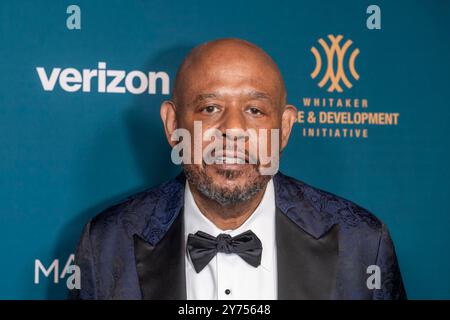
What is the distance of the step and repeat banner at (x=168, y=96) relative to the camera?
7.17 feet

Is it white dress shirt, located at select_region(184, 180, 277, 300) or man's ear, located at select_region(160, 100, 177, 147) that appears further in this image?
man's ear, located at select_region(160, 100, 177, 147)

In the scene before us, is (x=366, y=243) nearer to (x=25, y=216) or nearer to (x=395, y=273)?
(x=395, y=273)

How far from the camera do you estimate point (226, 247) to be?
178cm

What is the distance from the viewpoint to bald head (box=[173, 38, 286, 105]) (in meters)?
1.76

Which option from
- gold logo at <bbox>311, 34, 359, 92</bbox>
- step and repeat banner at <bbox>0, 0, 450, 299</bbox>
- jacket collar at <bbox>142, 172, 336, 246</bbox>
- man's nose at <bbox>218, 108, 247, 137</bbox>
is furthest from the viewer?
gold logo at <bbox>311, 34, 359, 92</bbox>

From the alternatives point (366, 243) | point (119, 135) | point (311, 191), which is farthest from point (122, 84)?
point (366, 243)

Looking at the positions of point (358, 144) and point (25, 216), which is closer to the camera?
point (25, 216)

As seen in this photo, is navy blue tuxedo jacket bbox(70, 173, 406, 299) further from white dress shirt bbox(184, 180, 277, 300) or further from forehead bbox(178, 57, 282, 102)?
forehead bbox(178, 57, 282, 102)

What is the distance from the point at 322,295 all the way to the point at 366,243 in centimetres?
21

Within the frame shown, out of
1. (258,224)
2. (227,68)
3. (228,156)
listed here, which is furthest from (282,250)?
(227,68)

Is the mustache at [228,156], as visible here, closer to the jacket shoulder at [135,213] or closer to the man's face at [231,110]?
the man's face at [231,110]

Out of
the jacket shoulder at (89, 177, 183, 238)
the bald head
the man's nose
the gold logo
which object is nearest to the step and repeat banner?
the gold logo

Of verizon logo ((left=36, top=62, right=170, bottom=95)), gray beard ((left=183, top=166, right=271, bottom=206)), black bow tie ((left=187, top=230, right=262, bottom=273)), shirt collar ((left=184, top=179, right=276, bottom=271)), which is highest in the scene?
verizon logo ((left=36, top=62, right=170, bottom=95))

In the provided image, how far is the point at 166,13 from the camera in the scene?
Result: 228cm
